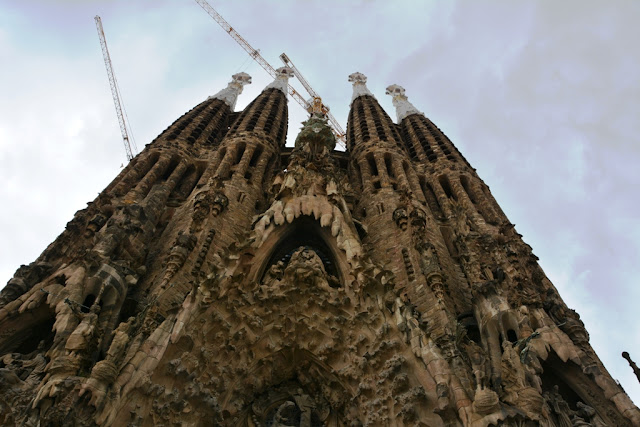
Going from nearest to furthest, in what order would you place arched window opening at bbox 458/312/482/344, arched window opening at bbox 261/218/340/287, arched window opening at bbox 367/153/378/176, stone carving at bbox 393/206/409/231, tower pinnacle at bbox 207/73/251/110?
Answer: arched window opening at bbox 458/312/482/344, arched window opening at bbox 261/218/340/287, stone carving at bbox 393/206/409/231, arched window opening at bbox 367/153/378/176, tower pinnacle at bbox 207/73/251/110

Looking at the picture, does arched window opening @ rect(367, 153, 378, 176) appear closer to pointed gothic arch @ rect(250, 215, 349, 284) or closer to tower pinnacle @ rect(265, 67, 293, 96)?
pointed gothic arch @ rect(250, 215, 349, 284)

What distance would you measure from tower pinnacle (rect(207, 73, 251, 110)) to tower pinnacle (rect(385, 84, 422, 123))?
1128cm

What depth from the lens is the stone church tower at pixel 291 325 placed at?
26.4 ft

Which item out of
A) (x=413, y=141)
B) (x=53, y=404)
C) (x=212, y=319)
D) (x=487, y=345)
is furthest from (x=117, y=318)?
(x=413, y=141)

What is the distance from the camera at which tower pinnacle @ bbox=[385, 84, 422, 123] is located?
111 feet

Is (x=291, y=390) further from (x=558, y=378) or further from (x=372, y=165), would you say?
(x=372, y=165)

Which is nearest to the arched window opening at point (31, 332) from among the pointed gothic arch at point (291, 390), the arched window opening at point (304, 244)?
the pointed gothic arch at point (291, 390)

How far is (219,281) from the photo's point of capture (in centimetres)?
1008

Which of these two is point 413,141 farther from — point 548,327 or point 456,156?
point 548,327

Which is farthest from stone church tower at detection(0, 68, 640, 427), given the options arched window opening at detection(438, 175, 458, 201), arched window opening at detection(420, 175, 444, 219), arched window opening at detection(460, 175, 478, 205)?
arched window opening at detection(438, 175, 458, 201)

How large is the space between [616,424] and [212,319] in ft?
24.9

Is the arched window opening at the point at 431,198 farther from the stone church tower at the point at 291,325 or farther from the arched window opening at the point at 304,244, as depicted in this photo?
the arched window opening at the point at 304,244

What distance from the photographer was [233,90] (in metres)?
35.4

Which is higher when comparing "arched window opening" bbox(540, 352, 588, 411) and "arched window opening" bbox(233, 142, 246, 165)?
"arched window opening" bbox(233, 142, 246, 165)
